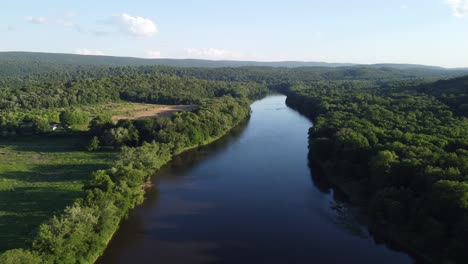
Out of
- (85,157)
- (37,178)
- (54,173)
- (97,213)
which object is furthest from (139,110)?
(97,213)

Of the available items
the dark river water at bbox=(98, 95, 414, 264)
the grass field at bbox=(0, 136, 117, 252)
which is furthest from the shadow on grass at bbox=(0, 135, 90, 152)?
the dark river water at bbox=(98, 95, 414, 264)

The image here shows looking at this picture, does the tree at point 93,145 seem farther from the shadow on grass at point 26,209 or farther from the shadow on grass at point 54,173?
the shadow on grass at point 26,209

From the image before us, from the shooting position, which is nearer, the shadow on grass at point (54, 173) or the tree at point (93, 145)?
the shadow on grass at point (54, 173)

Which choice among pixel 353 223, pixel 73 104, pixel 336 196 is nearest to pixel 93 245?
pixel 353 223

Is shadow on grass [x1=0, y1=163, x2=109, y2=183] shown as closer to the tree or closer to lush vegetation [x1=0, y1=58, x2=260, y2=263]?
lush vegetation [x1=0, y1=58, x2=260, y2=263]

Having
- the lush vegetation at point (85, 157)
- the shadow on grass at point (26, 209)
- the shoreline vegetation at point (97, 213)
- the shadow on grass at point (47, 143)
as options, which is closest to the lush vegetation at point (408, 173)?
the shoreline vegetation at point (97, 213)

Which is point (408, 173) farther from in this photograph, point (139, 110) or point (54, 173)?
point (139, 110)
